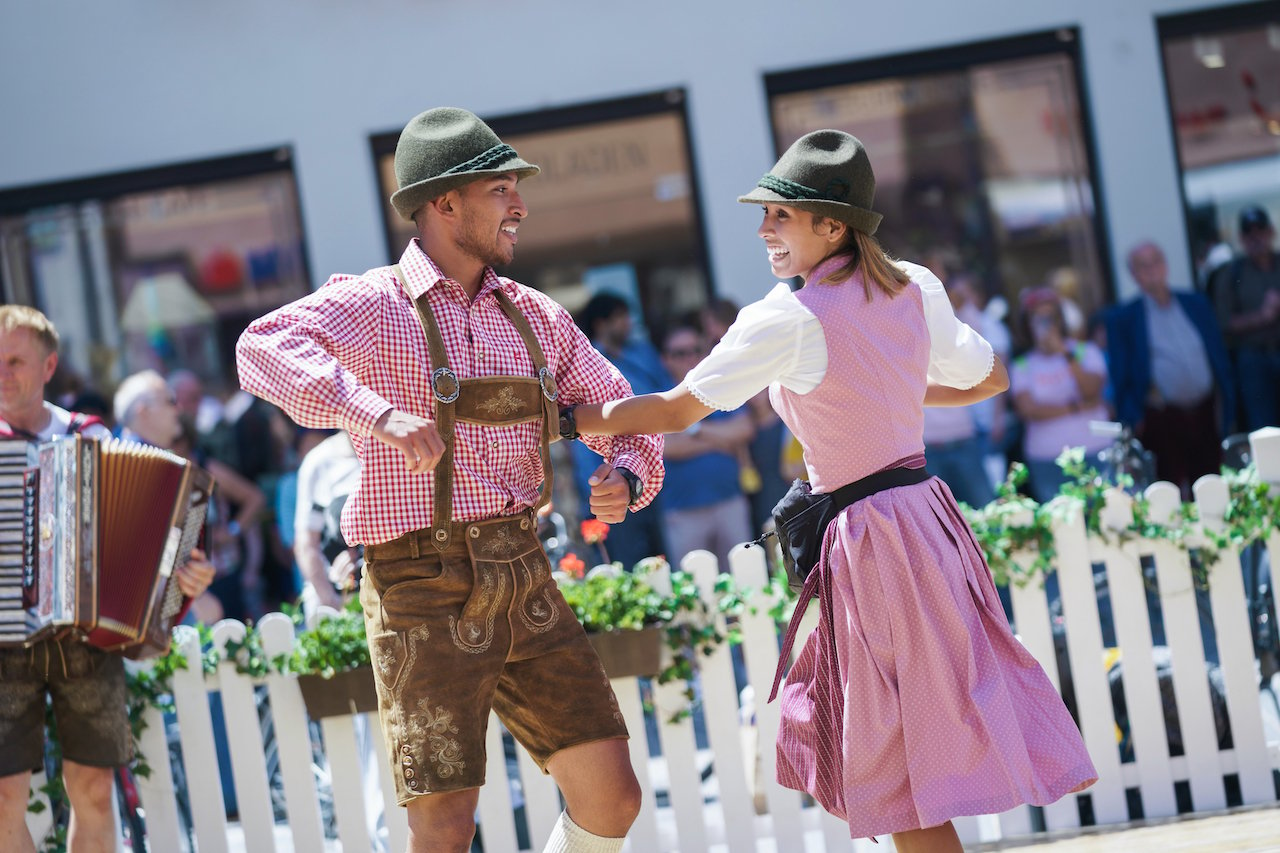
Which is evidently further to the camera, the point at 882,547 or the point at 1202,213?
the point at 1202,213

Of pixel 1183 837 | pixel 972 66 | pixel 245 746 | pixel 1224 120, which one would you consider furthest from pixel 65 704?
pixel 1224 120

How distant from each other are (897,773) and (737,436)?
165 inches

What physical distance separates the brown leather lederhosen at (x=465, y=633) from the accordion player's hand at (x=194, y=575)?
1.24 metres

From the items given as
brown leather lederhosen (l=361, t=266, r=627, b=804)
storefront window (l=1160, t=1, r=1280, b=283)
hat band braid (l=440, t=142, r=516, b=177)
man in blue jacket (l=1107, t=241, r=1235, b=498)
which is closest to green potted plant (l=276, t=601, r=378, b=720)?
brown leather lederhosen (l=361, t=266, r=627, b=804)

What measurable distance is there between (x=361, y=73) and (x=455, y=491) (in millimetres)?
5315

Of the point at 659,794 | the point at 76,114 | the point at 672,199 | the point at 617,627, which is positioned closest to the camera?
the point at 617,627

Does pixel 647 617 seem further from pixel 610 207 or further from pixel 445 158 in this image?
pixel 610 207

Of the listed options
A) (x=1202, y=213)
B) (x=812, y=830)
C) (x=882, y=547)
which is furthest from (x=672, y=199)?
(x=882, y=547)

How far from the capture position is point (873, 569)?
10.8 feet

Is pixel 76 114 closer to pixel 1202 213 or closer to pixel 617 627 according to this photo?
pixel 617 627

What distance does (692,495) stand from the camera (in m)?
→ 7.26

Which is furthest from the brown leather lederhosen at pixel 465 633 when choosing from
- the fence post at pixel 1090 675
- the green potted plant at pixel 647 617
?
the fence post at pixel 1090 675

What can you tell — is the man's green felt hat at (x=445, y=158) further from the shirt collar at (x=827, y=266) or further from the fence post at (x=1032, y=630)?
the fence post at (x=1032, y=630)

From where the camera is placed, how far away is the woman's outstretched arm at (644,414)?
336 centimetres
